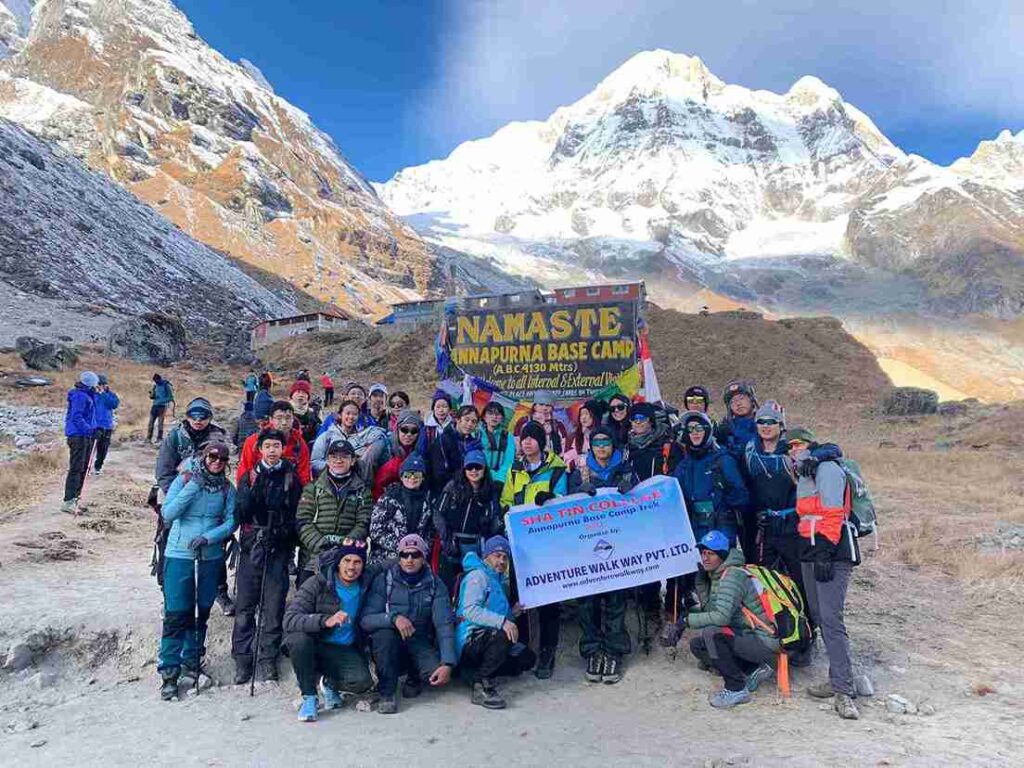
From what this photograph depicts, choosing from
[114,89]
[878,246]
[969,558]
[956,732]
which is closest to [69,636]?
[956,732]

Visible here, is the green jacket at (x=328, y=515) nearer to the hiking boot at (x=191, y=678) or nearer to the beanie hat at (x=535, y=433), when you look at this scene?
the hiking boot at (x=191, y=678)

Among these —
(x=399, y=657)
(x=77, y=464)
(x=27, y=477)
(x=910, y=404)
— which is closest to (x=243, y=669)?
(x=399, y=657)

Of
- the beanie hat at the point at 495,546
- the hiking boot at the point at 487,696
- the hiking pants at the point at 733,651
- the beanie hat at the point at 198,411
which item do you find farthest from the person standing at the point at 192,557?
the hiking pants at the point at 733,651

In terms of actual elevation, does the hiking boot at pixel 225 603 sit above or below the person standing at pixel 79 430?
below

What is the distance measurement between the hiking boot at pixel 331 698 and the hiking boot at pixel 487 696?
1.09 m

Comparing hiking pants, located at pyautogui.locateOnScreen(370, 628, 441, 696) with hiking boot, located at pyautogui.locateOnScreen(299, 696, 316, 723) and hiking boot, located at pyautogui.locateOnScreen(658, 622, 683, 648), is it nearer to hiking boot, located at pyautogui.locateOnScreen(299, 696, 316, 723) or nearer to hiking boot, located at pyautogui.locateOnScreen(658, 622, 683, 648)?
hiking boot, located at pyautogui.locateOnScreen(299, 696, 316, 723)

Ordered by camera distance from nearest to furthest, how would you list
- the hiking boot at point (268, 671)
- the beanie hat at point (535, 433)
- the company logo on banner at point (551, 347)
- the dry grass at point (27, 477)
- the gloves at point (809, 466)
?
1. the gloves at point (809, 466)
2. the hiking boot at point (268, 671)
3. the beanie hat at point (535, 433)
4. the company logo on banner at point (551, 347)
5. the dry grass at point (27, 477)

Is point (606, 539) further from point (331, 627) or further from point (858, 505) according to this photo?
point (331, 627)

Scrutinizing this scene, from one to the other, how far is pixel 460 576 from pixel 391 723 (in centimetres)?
132

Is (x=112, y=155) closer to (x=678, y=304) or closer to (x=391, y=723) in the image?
(x=678, y=304)

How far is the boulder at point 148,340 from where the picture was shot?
3634cm

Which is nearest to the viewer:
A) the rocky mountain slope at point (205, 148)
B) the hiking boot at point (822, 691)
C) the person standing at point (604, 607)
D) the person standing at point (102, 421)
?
the hiking boot at point (822, 691)

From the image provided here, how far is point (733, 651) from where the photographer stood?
224 inches

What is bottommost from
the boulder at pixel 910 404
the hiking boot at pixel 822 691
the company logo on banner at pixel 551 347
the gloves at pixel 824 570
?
the hiking boot at pixel 822 691
